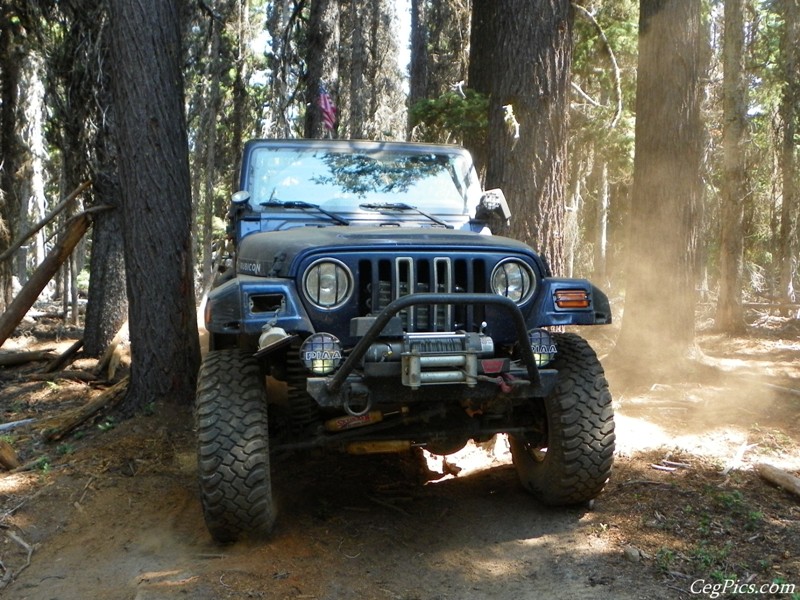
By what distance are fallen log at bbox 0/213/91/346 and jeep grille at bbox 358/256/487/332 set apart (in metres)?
5.82

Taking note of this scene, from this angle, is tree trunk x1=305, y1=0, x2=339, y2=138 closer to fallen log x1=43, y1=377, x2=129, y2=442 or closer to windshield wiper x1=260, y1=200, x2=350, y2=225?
fallen log x1=43, y1=377, x2=129, y2=442

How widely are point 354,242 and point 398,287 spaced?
35 centimetres

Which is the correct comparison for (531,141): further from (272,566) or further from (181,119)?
(272,566)

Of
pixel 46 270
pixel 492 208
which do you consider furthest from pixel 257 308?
pixel 46 270

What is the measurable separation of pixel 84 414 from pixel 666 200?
6.07m

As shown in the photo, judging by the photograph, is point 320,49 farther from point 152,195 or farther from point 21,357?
point 152,195

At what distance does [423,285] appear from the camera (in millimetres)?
4336

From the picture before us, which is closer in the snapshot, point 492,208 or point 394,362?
point 394,362

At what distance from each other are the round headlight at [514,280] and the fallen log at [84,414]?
3.99 metres

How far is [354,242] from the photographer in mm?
4293

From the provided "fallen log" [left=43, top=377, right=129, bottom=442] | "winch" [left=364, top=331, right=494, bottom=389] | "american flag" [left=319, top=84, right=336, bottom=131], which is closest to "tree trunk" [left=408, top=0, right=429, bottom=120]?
"american flag" [left=319, top=84, right=336, bottom=131]

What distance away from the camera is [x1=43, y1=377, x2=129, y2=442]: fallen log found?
6.64 meters

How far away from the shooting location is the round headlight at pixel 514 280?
177 inches

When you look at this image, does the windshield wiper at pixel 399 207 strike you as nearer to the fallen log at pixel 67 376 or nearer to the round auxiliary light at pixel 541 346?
the round auxiliary light at pixel 541 346
